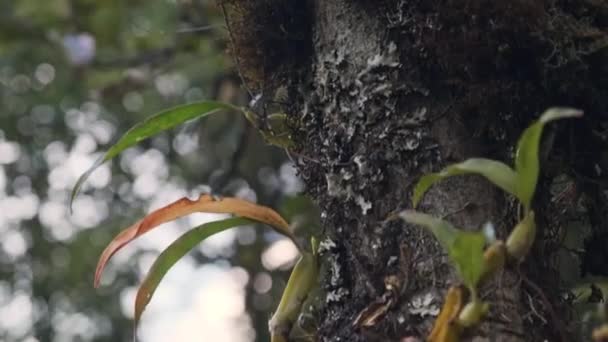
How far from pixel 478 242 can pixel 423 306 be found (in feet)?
0.39

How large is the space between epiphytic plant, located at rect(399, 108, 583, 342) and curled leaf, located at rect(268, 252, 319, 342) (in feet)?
0.49

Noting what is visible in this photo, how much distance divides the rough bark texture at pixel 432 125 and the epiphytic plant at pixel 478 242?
0.07 m

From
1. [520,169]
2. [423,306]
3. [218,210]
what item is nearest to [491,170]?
[520,169]

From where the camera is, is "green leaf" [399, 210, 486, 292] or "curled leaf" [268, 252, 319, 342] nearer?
"green leaf" [399, 210, 486, 292]

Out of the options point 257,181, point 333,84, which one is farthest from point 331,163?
point 257,181

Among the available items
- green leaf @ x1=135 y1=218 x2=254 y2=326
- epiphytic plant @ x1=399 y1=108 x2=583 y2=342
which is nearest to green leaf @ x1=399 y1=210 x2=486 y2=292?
epiphytic plant @ x1=399 y1=108 x2=583 y2=342

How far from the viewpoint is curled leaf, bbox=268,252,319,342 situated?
73 centimetres

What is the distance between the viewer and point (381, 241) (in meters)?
0.70

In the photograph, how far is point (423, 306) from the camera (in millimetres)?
661

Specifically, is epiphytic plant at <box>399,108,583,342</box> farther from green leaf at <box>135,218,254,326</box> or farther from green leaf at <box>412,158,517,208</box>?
green leaf at <box>135,218,254,326</box>

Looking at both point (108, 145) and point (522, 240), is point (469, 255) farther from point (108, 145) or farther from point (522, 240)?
point (108, 145)

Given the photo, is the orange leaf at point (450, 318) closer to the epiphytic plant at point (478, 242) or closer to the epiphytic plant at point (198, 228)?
the epiphytic plant at point (478, 242)

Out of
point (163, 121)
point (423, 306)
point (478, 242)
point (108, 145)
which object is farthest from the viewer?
point (108, 145)

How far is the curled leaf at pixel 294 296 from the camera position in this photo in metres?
0.73
